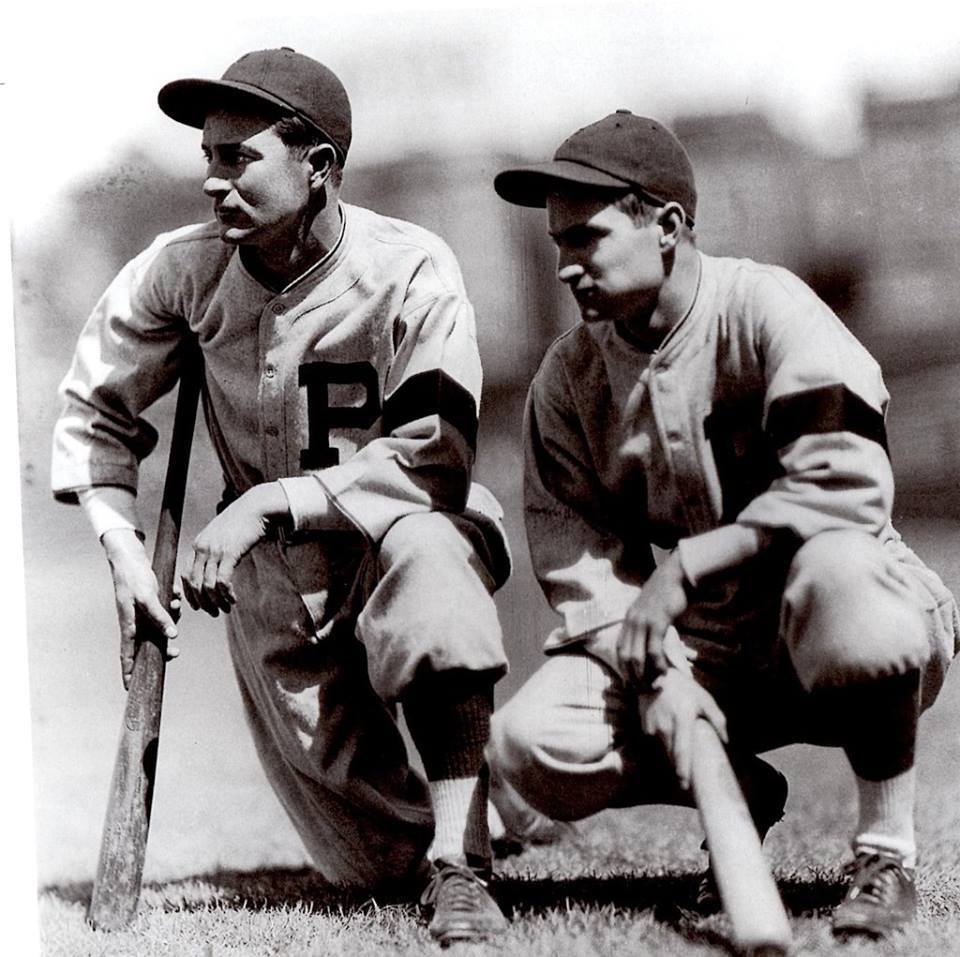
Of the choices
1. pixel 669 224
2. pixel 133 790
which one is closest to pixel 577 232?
pixel 669 224

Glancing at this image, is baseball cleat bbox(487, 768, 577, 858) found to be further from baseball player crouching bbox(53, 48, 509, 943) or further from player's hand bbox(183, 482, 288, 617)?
player's hand bbox(183, 482, 288, 617)

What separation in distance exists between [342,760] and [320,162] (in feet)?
4.29

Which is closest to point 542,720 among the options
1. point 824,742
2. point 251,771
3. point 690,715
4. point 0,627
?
point 690,715

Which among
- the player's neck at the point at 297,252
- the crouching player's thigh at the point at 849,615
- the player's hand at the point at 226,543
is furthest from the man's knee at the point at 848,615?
the player's neck at the point at 297,252

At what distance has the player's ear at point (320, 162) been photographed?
3809 millimetres

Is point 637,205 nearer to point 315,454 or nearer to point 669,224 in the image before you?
point 669,224

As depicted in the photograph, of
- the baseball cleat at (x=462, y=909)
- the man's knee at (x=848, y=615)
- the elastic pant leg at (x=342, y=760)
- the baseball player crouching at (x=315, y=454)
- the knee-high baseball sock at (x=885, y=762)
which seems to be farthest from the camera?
the elastic pant leg at (x=342, y=760)

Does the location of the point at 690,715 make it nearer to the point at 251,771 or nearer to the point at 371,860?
the point at 371,860

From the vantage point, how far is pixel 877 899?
11.0 feet

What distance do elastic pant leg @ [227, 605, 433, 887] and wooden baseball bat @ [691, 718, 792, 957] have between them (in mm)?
700

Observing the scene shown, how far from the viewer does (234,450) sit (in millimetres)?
3916

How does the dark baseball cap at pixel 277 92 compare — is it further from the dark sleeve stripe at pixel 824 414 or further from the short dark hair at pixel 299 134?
the dark sleeve stripe at pixel 824 414

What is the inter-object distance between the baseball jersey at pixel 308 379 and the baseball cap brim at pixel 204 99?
0.85 feet

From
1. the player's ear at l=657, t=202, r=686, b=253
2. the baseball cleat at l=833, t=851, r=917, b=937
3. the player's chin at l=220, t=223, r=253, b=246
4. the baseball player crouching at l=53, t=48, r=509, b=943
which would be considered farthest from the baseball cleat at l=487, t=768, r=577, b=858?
the player's chin at l=220, t=223, r=253, b=246
